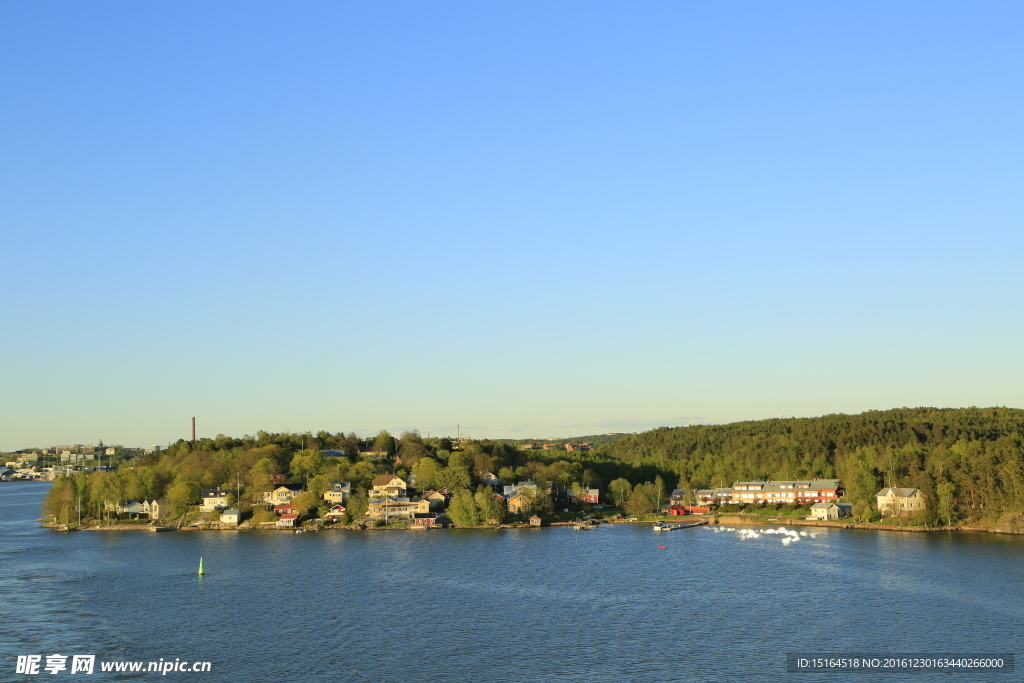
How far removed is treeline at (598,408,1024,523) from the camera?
63.5 m

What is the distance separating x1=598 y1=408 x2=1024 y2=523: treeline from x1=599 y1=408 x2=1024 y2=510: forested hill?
4.0 inches

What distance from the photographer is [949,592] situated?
38.5 m

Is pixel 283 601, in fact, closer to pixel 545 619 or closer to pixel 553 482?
pixel 545 619

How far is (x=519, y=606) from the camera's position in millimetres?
38000

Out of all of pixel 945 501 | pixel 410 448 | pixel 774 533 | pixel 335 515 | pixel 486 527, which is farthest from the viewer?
pixel 410 448

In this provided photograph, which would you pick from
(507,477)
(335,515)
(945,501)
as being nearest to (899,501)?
(945,501)

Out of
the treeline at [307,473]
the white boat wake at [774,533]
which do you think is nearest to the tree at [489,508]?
the treeline at [307,473]

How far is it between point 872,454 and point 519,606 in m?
54.6

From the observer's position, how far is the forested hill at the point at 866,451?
64.0 metres

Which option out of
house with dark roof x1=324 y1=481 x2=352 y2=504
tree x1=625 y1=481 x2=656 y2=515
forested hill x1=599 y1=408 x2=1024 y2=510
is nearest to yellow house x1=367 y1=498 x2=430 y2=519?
house with dark roof x1=324 y1=481 x2=352 y2=504

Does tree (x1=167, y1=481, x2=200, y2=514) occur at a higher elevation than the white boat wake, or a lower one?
higher

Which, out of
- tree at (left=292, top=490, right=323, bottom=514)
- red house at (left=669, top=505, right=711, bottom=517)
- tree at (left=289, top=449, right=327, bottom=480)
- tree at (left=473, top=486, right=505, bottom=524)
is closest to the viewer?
tree at (left=473, top=486, right=505, bottom=524)

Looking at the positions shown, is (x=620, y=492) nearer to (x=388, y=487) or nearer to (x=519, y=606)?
(x=388, y=487)

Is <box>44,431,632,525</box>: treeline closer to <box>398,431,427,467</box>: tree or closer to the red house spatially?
<box>398,431,427,467</box>: tree
